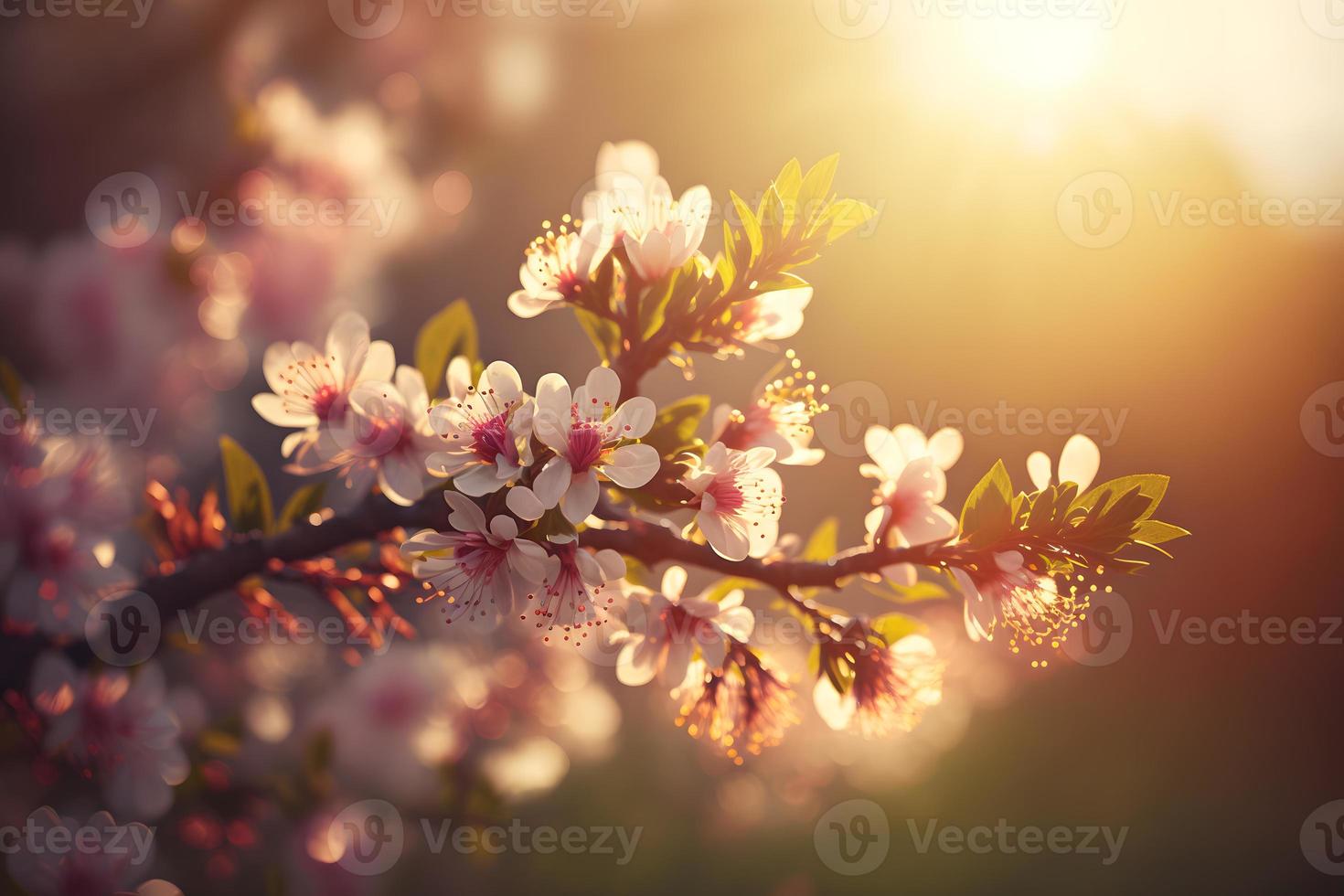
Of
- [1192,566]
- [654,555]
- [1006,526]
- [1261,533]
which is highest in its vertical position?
[1006,526]

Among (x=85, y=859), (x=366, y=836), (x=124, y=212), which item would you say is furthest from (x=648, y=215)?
(x=124, y=212)

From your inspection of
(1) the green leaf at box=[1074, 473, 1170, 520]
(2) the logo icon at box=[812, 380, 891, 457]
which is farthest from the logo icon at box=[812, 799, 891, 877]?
(1) the green leaf at box=[1074, 473, 1170, 520]

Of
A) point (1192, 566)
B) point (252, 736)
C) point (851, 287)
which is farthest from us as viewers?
point (1192, 566)

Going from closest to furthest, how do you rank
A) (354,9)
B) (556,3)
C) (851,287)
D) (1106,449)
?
(354,9), (556,3), (851,287), (1106,449)

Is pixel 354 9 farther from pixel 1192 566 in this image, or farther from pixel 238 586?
pixel 1192 566

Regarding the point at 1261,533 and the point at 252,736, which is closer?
the point at 252,736

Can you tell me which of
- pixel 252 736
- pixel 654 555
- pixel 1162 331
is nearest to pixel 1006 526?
pixel 654 555

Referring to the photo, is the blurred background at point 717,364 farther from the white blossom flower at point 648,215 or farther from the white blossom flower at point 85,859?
the white blossom flower at point 648,215

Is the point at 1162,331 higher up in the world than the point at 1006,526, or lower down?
higher up
